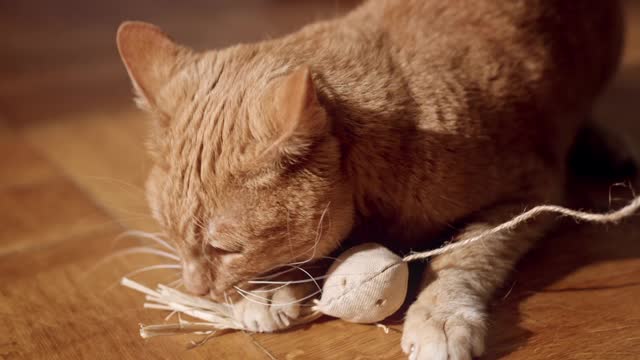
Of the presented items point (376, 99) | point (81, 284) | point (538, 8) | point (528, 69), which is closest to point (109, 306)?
point (81, 284)

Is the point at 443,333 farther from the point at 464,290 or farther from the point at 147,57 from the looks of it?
the point at 147,57

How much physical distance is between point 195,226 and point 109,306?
1.09ft

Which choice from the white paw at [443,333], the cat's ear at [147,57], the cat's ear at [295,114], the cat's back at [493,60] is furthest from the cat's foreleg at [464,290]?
the cat's ear at [147,57]

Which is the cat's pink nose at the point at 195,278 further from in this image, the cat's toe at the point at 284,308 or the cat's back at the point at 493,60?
the cat's back at the point at 493,60

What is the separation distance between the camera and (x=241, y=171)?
1.06 m

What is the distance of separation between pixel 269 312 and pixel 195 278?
14 centimetres

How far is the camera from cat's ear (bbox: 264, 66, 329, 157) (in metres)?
0.96

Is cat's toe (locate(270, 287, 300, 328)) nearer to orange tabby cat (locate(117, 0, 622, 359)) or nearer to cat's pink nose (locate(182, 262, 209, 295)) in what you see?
orange tabby cat (locate(117, 0, 622, 359))

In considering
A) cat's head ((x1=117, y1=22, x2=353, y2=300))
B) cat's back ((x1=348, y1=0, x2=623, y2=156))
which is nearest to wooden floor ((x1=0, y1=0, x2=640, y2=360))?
cat's head ((x1=117, y1=22, x2=353, y2=300))

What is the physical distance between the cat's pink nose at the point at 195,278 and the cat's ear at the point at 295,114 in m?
0.27

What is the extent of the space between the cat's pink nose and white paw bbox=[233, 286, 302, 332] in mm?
70

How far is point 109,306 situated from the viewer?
1329mm

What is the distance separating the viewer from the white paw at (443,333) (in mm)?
1053

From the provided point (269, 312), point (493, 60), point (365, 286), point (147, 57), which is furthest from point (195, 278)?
point (493, 60)
